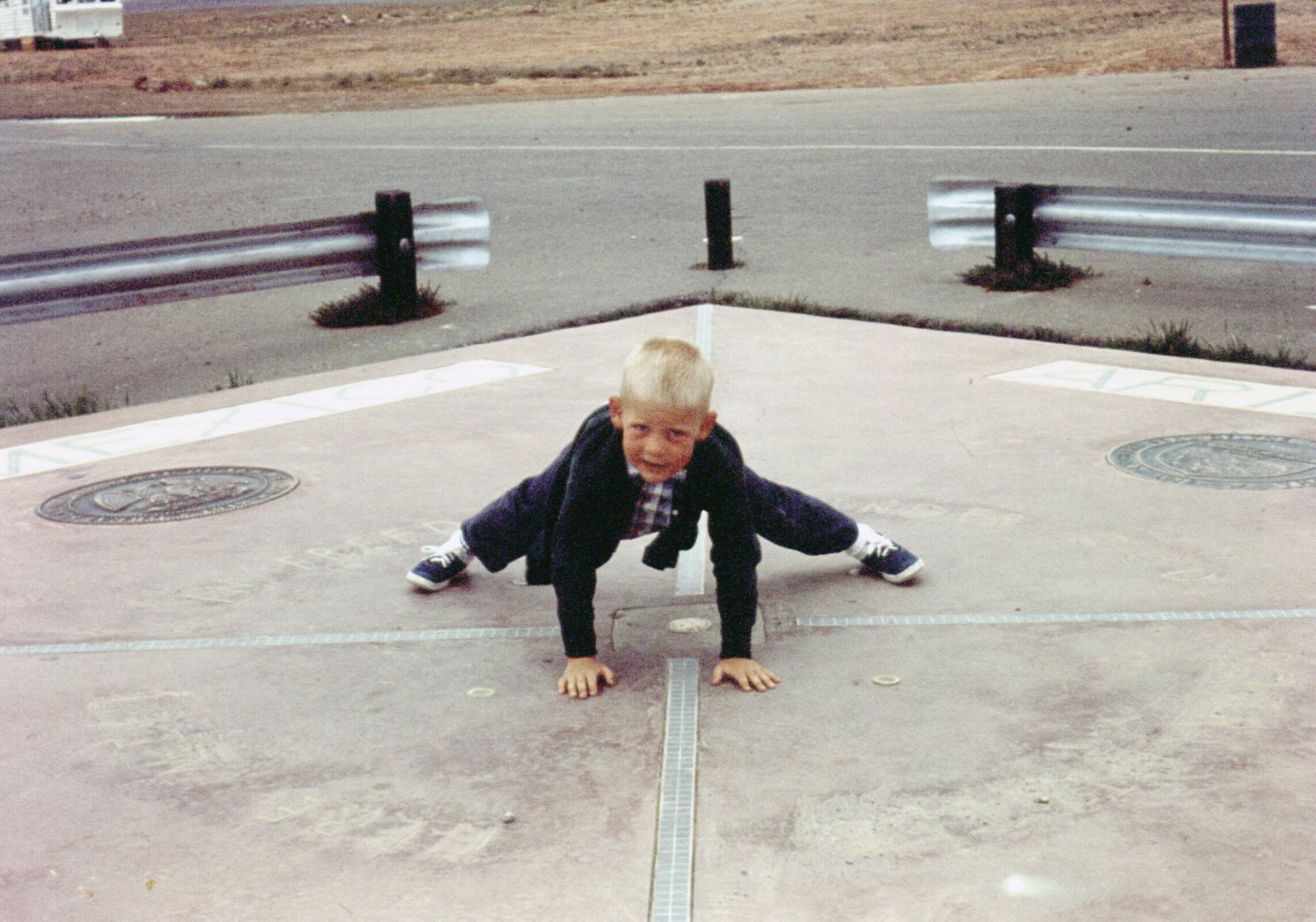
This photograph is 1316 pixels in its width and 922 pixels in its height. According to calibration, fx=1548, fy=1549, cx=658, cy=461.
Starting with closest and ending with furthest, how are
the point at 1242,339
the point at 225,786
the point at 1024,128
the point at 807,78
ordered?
the point at 225,786 → the point at 1242,339 → the point at 1024,128 → the point at 807,78

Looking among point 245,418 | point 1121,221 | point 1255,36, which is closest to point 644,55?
point 1255,36

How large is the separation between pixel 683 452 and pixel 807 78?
93.3 feet

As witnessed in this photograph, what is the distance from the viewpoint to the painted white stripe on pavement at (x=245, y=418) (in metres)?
6.05

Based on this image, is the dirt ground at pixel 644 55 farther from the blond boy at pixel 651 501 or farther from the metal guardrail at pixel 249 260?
the blond boy at pixel 651 501

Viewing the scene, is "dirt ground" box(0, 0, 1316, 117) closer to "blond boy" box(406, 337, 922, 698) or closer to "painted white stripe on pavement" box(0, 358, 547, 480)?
"painted white stripe on pavement" box(0, 358, 547, 480)

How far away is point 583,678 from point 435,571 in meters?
0.86

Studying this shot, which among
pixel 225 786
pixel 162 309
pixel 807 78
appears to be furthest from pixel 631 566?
pixel 807 78

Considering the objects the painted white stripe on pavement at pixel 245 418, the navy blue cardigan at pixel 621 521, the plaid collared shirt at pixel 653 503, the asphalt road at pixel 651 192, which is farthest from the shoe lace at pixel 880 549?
the asphalt road at pixel 651 192

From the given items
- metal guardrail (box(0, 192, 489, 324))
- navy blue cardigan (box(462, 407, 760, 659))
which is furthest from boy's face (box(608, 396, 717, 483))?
metal guardrail (box(0, 192, 489, 324))

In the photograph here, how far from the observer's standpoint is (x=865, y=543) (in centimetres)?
438

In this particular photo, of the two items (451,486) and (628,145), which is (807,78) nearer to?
(628,145)

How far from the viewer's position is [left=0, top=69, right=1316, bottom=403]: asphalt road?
8375 mm

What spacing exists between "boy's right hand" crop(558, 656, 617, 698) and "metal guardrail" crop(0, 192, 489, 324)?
4858mm

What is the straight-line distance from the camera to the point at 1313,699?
3.52m
